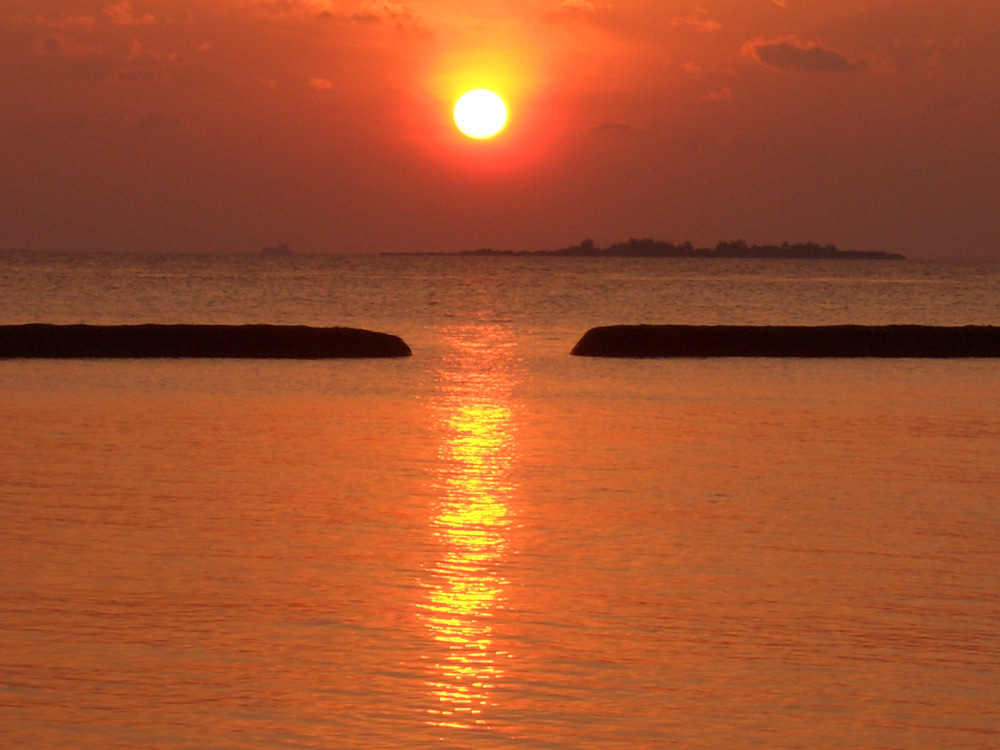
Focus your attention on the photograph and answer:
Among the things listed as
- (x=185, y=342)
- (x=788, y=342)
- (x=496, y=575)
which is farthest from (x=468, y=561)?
(x=788, y=342)

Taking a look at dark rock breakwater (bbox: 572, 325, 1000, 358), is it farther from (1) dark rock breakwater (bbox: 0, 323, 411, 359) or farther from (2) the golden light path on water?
(2) the golden light path on water

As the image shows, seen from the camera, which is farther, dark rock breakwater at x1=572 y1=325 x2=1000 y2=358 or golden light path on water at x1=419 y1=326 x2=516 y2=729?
dark rock breakwater at x1=572 y1=325 x2=1000 y2=358

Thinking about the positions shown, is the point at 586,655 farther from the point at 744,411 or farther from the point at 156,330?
the point at 156,330

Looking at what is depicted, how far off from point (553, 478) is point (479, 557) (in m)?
5.41

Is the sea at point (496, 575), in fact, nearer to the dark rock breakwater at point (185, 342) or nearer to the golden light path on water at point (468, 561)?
the golden light path on water at point (468, 561)

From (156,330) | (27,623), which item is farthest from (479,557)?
(156,330)

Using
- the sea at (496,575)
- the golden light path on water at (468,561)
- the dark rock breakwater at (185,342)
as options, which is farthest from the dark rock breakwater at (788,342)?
the golden light path on water at (468,561)

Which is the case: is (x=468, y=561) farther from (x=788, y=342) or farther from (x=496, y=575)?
(x=788, y=342)

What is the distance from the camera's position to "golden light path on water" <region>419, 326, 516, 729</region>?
865cm

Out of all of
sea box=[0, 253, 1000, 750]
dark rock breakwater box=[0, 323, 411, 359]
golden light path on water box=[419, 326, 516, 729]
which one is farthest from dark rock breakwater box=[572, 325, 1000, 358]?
golden light path on water box=[419, 326, 516, 729]

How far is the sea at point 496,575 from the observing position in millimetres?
8195

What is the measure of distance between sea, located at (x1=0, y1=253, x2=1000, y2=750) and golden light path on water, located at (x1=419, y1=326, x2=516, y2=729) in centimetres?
4

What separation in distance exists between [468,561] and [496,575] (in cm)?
63

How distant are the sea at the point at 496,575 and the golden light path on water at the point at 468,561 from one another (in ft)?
0.14
